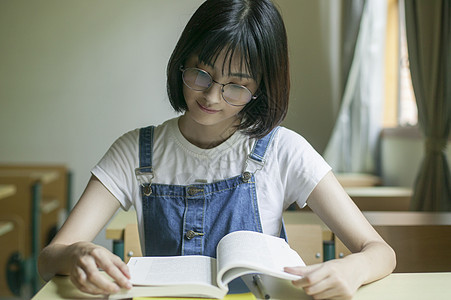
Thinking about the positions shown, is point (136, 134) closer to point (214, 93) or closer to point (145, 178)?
point (145, 178)

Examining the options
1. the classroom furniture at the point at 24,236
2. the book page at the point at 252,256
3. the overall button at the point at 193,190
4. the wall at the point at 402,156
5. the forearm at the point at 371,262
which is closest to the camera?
the book page at the point at 252,256

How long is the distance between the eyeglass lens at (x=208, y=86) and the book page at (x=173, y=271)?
0.33m

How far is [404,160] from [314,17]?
4.44 feet

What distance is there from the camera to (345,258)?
37.3 inches

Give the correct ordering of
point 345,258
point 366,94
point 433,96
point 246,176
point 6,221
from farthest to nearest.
Answer: point 6,221
point 366,94
point 433,96
point 246,176
point 345,258

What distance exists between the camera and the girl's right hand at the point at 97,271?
2.77ft

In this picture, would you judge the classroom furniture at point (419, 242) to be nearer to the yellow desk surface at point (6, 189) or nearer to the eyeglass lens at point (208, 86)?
the eyeglass lens at point (208, 86)

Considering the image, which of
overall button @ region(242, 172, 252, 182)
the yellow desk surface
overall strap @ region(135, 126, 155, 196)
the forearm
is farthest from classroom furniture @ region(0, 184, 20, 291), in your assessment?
the forearm

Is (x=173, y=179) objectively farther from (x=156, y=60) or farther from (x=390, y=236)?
(x=390, y=236)

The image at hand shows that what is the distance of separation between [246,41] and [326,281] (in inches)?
19.7

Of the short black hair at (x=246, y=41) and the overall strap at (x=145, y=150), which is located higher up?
the short black hair at (x=246, y=41)

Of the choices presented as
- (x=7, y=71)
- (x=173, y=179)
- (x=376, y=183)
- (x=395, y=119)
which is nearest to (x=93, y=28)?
(x=7, y=71)

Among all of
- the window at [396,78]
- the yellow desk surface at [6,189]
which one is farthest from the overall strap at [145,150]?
the window at [396,78]

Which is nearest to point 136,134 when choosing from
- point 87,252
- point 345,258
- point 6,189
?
point 87,252
